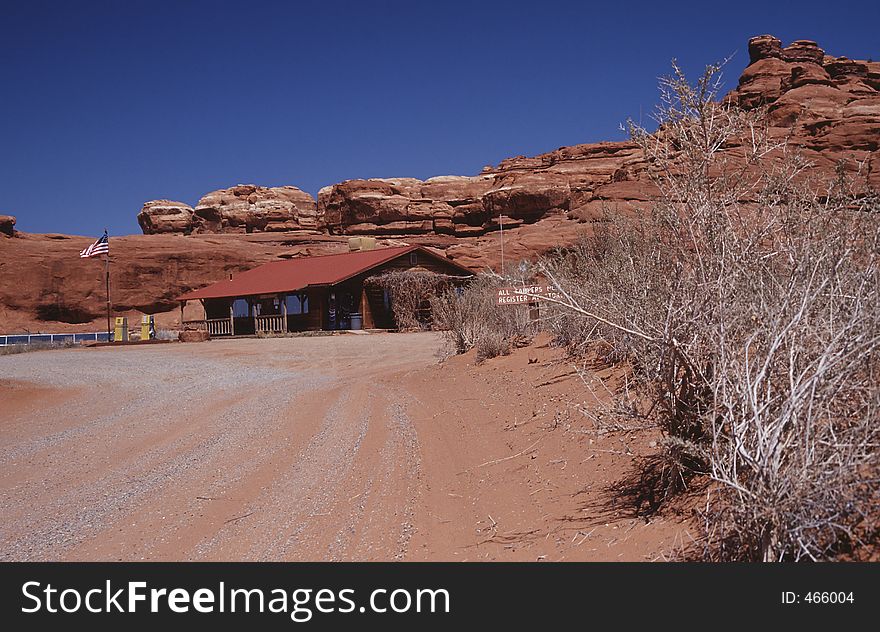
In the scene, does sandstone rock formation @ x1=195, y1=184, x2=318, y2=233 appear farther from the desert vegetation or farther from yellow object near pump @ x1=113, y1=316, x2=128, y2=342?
the desert vegetation

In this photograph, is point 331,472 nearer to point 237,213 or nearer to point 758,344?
point 758,344

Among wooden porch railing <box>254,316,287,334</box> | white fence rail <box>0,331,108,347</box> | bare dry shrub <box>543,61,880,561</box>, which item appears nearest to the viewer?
bare dry shrub <box>543,61,880,561</box>

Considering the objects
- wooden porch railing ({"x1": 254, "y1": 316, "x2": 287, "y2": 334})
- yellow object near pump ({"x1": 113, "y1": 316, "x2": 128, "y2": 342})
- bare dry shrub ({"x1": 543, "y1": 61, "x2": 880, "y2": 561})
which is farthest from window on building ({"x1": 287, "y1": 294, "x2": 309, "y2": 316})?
bare dry shrub ({"x1": 543, "y1": 61, "x2": 880, "y2": 561})

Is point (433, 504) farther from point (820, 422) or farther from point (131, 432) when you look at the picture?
A: point (131, 432)

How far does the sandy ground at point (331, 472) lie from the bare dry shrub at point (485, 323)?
51 cm

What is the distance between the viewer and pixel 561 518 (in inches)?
195

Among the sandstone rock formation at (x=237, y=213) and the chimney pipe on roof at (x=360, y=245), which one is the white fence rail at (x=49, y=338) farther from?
the sandstone rock formation at (x=237, y=213)

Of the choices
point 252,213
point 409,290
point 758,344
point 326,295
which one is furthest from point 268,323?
point 252,213

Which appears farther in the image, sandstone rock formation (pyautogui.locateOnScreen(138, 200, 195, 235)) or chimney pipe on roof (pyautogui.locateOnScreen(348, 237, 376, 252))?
sandstone rock formation (pyautogui.locateOnScreen(138, 200, 195, 235))

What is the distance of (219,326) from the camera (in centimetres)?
3962

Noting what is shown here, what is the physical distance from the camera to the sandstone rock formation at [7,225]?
2202 inches

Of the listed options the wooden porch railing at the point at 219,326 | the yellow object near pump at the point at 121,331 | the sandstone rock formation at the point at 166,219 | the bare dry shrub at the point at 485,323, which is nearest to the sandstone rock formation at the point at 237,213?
the sandstone rock formation at the point at 166,219

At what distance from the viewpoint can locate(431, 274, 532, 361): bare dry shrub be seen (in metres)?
13.3

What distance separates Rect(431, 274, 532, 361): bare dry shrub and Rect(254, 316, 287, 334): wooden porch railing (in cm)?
2049
